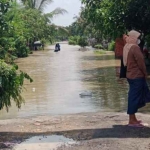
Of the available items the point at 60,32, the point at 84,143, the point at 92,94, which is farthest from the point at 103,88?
the point at 60,32

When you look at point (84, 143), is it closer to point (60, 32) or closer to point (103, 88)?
point (103, 88)

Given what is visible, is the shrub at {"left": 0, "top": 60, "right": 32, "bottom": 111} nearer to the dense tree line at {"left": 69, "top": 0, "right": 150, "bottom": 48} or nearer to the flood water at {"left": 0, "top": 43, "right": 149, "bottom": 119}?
the flood water at {"left": 0, "top": 43, "right": 149, "bottom": 119}

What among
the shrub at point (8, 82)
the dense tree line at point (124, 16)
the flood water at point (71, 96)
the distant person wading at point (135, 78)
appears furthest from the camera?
the dense tree line at point (124, 16)

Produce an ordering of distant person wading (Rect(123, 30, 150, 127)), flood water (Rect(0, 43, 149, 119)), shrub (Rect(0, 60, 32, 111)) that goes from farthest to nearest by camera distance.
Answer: flood water (Rect(0, 43, 149, 119)) → distant person wading (Rect(123, 30, 150, 127)) → shrub (Rect(0, 60, 32, 111))

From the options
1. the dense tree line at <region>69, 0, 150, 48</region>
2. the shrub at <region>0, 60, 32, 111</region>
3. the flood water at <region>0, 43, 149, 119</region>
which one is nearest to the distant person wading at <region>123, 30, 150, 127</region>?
the shrub at <region>0, 60, 32, 111</region>

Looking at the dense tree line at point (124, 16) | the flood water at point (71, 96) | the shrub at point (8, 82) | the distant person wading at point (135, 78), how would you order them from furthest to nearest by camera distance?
1. the dense tree line at point (124, 16)
2. the flood water at point (71, 96)
3. the distant person wading at point (135, 78)
4. the shrub at point (8, 82)

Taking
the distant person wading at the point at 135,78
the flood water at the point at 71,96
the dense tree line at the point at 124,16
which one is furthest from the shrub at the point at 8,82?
the dense tree line at the point at 124,16

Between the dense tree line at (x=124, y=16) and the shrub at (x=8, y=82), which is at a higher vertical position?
the dense tree line at (x=124, y=16)

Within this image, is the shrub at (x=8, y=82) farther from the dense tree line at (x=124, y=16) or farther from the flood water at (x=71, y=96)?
the dense tree line at (x=124, y=16)

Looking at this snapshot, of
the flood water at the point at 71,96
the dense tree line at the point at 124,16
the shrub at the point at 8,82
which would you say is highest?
the dense tree line at the point at 124,16

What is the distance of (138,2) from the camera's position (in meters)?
16.8

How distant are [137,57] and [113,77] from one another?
941 centimetres

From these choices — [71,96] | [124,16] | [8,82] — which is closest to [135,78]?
[8,82]

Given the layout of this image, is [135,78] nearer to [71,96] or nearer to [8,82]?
[8,82]
